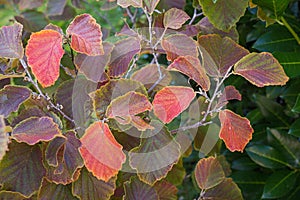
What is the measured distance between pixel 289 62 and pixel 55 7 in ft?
2.13

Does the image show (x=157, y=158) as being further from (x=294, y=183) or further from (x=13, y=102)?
(x=294, y=183)

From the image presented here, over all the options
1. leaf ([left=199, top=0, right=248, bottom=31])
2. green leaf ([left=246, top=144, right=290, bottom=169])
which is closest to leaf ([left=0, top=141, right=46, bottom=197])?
leaf ([left=199, top=0, right=248, bottom=31])

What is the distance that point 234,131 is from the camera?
888mm

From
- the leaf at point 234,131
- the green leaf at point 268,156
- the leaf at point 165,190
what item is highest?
the leaf at point 234,131

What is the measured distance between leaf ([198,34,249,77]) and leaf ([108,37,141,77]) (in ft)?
0.43

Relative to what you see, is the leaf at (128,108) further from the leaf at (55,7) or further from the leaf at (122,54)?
the leaf at (55,7)

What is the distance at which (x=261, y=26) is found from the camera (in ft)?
5.01

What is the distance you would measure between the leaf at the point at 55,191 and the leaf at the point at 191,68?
30 cm

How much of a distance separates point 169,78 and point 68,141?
0.91 feet

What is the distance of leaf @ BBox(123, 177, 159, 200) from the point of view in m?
0.93

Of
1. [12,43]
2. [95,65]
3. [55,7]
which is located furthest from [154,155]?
[55,7]

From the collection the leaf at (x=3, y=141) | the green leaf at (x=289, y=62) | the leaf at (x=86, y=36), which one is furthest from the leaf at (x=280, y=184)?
the leaf at (x=3, y=141)

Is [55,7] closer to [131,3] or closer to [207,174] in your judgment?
[131,3]

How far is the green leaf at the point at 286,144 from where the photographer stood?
4.65ft
